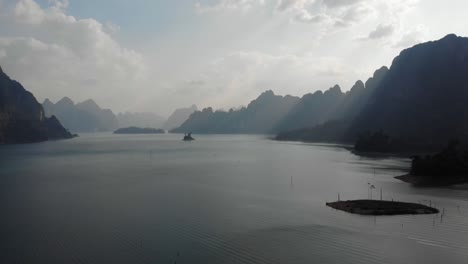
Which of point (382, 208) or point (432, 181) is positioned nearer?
point (382, 208)

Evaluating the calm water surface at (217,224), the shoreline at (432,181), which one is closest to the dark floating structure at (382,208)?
the calm water surface at (217,224)

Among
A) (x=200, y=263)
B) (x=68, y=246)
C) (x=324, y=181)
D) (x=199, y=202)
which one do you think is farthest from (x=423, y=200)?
(x=68, y=246)

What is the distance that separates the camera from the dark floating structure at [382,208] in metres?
55.1

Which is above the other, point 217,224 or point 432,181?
point 432,181

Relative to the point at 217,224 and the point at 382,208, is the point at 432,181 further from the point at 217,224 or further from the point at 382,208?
the point at 217,224

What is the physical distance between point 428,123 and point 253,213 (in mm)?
174397

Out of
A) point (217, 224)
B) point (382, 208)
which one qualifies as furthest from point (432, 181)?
point (217, 224)

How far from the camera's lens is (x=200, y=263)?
3653 centimetres

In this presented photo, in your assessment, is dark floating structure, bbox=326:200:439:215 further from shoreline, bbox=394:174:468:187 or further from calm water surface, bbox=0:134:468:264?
shoreline, bbox=394:174:468:187

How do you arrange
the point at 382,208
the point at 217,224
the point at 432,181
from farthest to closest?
the point at 432,181 < the point at 382,208 < the point at 217,224

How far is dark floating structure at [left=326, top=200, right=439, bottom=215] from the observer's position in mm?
55094

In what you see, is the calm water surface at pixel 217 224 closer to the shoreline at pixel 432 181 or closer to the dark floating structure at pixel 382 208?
the dark floating structure at pixel 382 208

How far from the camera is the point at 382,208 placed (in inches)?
2221

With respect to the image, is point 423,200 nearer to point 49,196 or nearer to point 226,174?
point 226,174
